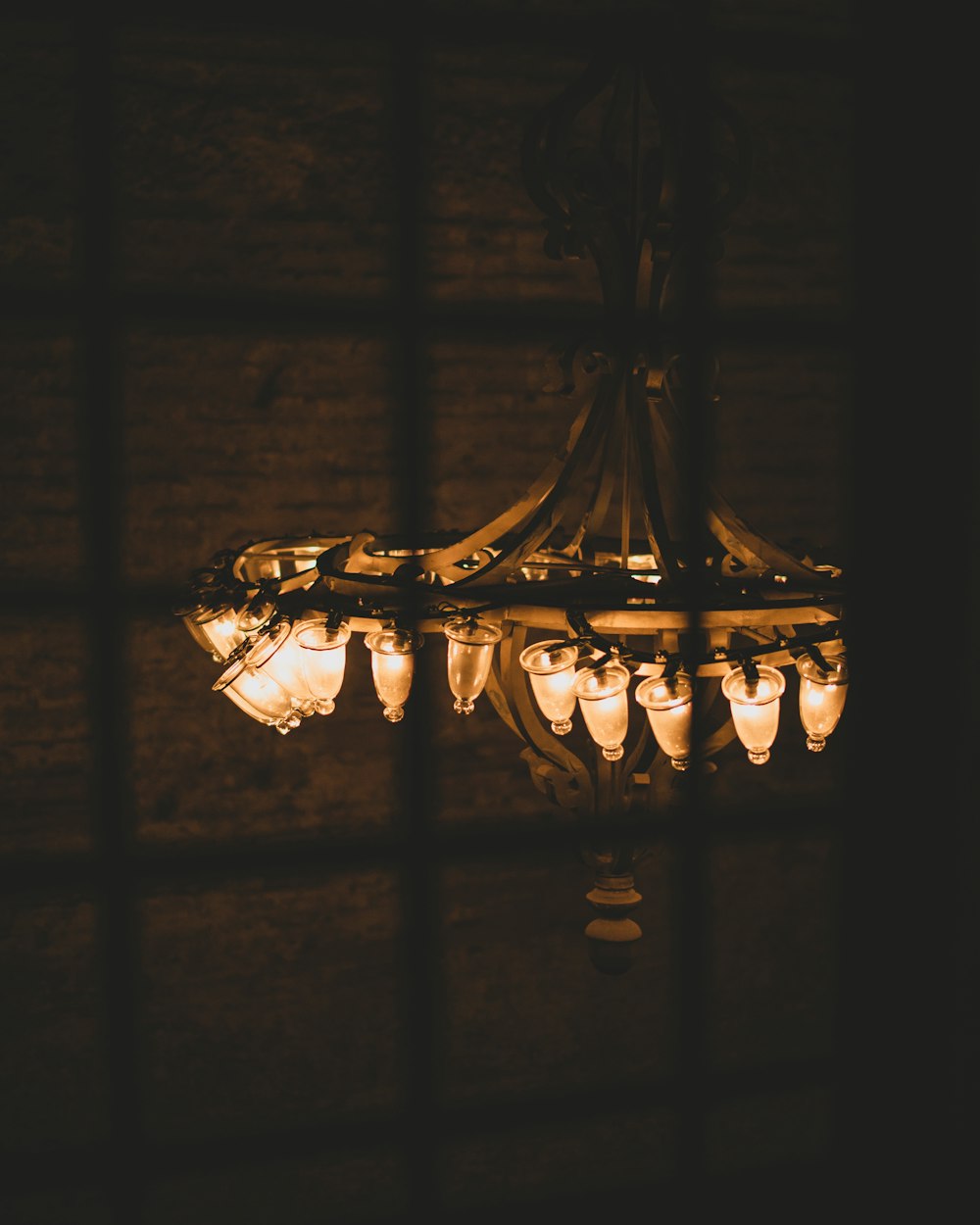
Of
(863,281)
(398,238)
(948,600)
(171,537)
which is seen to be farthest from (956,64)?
(171,537)

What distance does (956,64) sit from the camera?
1460mm

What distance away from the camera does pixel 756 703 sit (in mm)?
1694

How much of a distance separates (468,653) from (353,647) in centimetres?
218

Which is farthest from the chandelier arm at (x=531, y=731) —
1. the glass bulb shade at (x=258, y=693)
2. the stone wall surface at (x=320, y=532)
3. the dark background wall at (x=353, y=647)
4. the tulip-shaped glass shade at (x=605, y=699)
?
the stone wall surface at (x=320, y=532)

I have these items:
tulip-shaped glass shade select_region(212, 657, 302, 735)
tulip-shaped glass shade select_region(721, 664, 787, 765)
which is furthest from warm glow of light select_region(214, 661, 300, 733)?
tulip-shaped glass shade select_region(721, 664, 787, 765)

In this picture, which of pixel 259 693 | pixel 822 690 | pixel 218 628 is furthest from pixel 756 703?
pixel 218 628

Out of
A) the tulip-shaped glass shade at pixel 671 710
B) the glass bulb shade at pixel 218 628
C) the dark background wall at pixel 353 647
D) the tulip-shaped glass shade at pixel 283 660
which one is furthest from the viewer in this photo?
the dark background wall at pixel 353 647

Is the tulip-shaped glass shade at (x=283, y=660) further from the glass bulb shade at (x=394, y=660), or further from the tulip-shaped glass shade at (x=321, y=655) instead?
the glass bulb shade at (x=394, y=660)

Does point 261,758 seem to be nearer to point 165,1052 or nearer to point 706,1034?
point 165,1052

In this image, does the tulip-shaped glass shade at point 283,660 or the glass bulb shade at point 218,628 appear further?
the glass bulb shade at point 218,628

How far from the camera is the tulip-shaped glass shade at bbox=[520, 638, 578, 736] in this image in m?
1.66

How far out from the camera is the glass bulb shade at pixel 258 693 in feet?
5.80

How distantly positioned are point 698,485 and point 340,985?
8.67 ft

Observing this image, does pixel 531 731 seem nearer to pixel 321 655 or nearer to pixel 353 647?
pixel 321 655
